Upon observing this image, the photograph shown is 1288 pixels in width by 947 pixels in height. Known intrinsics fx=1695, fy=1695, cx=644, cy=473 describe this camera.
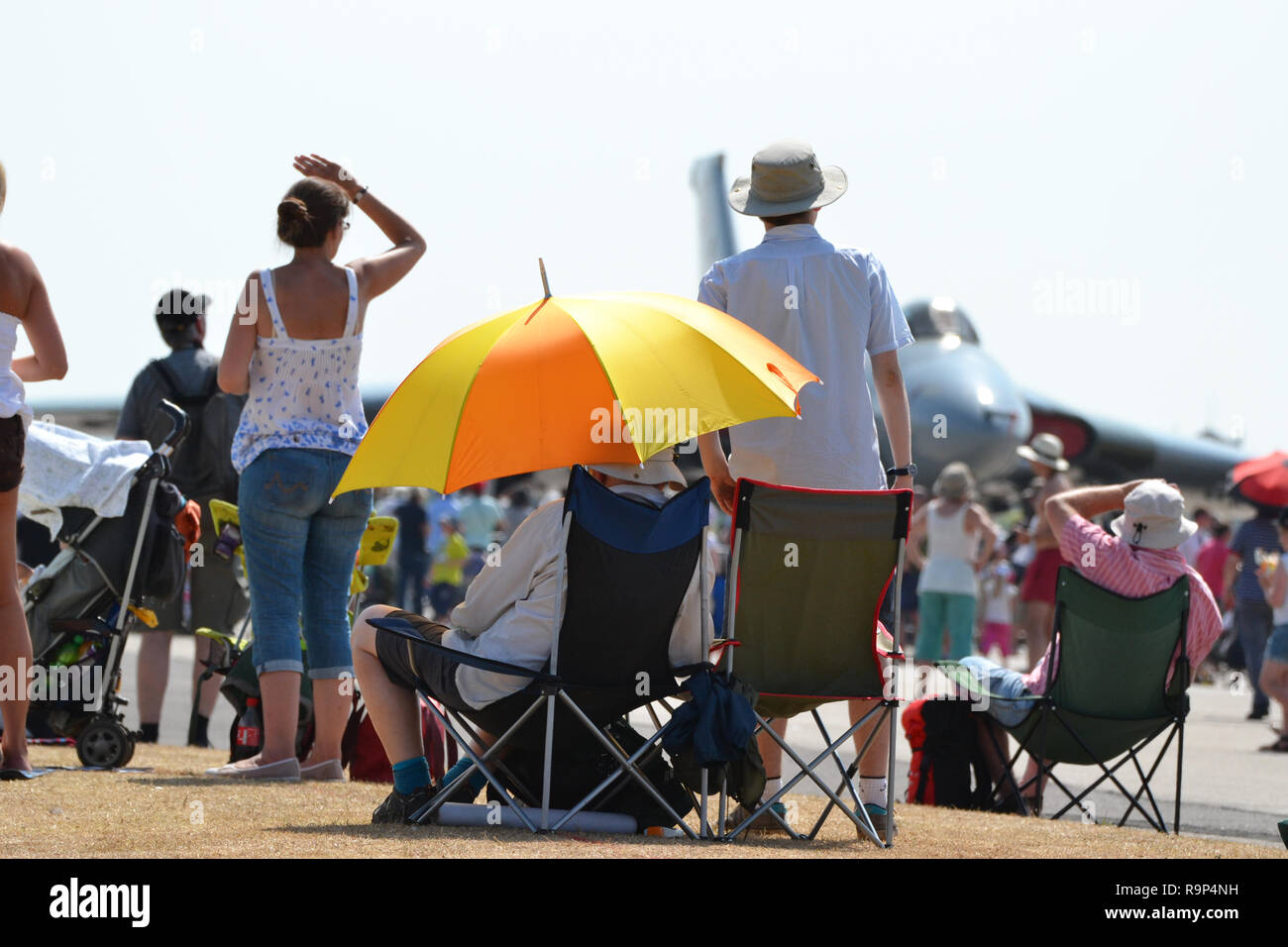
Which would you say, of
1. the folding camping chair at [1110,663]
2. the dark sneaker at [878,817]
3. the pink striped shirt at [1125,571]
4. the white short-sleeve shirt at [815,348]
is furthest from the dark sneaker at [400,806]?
the pink striped shirt at [1125,571]

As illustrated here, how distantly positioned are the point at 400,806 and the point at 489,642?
0.60 m

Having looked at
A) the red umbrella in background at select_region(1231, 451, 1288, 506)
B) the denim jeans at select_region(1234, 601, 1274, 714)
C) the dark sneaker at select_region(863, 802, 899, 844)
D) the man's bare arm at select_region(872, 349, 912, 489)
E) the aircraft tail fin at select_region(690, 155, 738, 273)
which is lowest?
the denim jeans at select_region(1234, 601, 1274, 714)

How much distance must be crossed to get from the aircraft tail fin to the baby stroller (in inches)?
1207

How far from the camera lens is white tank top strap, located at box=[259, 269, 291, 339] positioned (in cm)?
600

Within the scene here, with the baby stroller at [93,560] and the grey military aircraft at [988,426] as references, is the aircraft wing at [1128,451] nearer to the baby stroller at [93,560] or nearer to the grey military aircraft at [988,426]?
the grey military aircraft at [988,426]

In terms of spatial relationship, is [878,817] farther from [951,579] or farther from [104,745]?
[951,579]

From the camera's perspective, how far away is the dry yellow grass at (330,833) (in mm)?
4230

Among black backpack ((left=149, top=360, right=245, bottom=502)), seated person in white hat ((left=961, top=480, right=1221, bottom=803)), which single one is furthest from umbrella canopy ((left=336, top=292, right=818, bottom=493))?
black backpack ((left=149, top=360, right=245, bottom=502))

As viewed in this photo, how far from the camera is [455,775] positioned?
15.9 feet

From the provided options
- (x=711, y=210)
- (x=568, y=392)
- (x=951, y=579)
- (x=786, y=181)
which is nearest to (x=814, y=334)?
(x=786, y=181)

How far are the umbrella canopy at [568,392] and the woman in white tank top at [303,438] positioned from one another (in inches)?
52.7

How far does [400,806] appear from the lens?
16.0ft

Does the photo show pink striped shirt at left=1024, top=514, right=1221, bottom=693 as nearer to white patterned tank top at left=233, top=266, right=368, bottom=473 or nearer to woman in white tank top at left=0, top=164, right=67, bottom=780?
white patterned tank top at left=233, top=266, right=368, bottom=473
